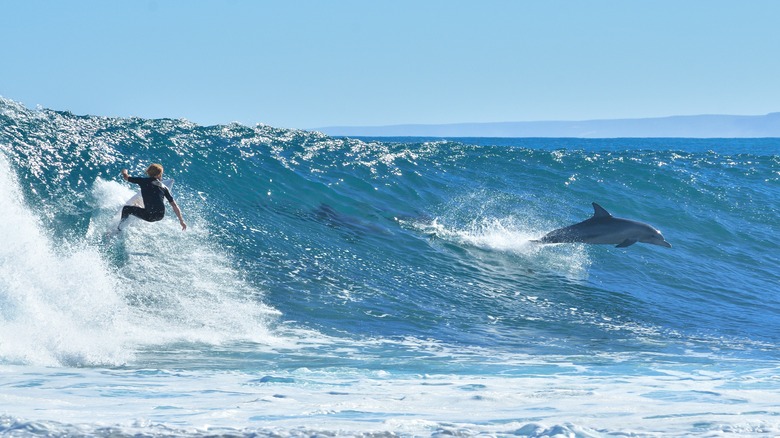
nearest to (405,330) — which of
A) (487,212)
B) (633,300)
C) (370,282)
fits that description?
A: (370,282)

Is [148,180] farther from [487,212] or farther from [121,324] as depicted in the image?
[487,212]

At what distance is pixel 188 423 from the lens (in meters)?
5.83

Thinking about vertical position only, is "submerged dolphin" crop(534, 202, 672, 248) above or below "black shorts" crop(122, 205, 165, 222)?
below

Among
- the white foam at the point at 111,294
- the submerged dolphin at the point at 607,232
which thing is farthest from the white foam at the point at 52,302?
the submerged dolphin at the point at 607,232

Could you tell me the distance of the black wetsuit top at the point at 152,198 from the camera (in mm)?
12689

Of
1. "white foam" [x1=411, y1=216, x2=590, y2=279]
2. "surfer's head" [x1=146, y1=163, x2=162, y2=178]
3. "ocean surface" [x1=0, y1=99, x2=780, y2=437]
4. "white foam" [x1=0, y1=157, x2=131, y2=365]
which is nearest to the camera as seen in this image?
"ocean surface" [x1=0, y1=99, x2=780, y2=437]

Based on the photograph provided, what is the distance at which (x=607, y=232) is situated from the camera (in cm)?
1565

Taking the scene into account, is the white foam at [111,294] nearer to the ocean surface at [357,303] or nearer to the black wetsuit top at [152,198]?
the ocean surface at [357,303]

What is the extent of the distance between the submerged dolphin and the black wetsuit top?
25.7 feet

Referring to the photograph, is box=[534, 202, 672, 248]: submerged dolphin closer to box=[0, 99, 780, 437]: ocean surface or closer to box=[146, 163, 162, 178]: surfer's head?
box=[0, 99, 780, 437]: ocean surface

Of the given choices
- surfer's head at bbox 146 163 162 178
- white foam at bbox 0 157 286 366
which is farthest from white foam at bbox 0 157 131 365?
surfer's head at bbox 146 163 162 178

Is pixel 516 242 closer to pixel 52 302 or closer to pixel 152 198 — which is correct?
pixel 152 198

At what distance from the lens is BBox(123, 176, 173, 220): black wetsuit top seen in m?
12.7

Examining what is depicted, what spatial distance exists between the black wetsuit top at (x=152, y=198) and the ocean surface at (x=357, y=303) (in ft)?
2.47
